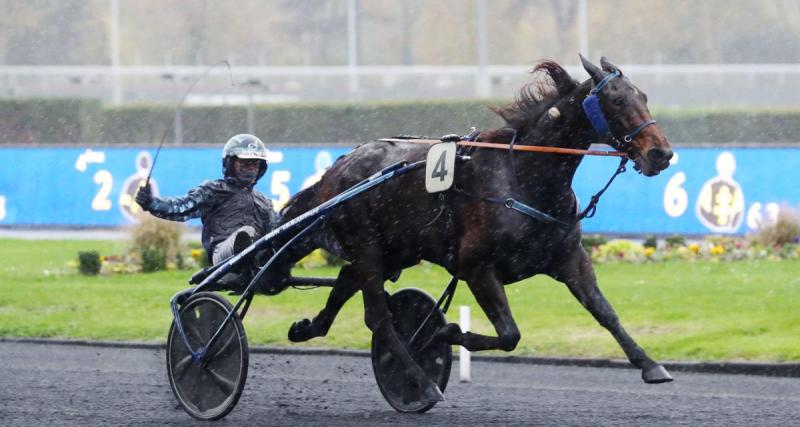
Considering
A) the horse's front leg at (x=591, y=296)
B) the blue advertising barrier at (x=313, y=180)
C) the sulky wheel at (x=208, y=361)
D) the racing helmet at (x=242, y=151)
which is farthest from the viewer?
the blue advertising barrier at (x=313, y=180)

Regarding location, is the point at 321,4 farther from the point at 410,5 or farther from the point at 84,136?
the point at 84,136

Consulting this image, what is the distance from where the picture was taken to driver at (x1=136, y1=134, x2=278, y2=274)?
7930 millimetres

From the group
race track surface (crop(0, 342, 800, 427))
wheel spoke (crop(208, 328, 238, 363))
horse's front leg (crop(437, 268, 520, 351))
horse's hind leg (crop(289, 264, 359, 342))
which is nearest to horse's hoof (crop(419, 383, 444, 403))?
race track surface (crop(0, 342, 800, 427))

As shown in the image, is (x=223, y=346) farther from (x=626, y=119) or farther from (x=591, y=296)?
(x=626, y=119)

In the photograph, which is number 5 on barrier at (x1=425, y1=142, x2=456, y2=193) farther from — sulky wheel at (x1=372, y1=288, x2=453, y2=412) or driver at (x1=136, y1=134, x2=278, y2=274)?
driver at (x1=136, y1=134, x2=278, y2=274)

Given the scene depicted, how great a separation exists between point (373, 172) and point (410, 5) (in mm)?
31096

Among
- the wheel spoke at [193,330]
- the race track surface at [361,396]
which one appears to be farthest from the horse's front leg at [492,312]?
the wheel spoke at [193,330]

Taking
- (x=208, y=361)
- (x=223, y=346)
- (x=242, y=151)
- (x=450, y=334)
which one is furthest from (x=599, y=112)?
(x=208, y=361)

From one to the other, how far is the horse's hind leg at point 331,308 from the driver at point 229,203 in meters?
0.53

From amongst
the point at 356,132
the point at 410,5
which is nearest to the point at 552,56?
the point at 410,5

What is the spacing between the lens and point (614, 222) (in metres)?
19.0

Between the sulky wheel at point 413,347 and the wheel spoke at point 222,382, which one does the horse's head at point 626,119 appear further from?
the wheel spoke at point 222,382

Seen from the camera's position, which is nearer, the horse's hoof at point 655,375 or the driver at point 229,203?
the horse's hoof at point 655,375

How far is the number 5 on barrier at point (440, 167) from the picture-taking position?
7086 mm
